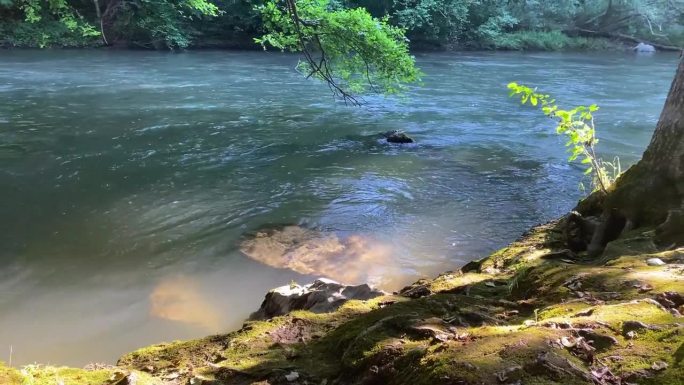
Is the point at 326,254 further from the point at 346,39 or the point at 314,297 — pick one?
the point at 346,39

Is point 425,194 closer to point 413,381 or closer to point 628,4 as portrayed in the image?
point 413,381

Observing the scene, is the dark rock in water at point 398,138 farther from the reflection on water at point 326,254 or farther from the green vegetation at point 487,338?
the green vegetation at point 487,338

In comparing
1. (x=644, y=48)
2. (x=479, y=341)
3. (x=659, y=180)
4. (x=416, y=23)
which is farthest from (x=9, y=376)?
(x=644, y=48)

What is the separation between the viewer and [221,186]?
395 inches

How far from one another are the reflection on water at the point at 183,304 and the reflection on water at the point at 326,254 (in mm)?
1110

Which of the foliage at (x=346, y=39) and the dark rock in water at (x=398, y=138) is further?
the dark rock in water at (x=398, y=138)

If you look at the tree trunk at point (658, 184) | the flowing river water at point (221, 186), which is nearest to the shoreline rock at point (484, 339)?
the tree trunk at point (658, 184)

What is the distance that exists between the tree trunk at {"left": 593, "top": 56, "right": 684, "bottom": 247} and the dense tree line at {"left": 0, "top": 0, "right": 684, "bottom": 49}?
2056 centimetres

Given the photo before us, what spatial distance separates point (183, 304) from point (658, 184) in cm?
496

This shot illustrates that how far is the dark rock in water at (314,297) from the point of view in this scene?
173 inches

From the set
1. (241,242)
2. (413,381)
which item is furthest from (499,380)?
(241,242)

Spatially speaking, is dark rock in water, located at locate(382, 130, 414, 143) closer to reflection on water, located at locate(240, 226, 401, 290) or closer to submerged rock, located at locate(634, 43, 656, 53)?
reflection on water, located at locate(240, 226, 401, 290)

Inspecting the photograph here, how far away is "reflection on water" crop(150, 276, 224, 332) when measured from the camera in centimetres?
570

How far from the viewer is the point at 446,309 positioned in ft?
9.66
